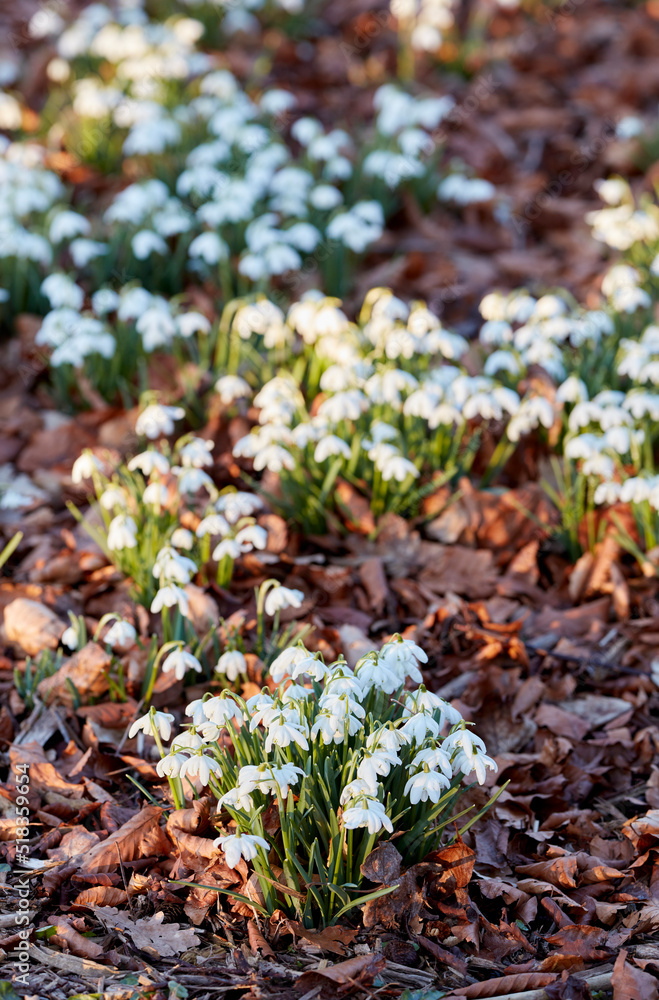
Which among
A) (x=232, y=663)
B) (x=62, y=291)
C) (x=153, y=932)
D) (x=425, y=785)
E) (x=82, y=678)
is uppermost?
(x=62, y=291)

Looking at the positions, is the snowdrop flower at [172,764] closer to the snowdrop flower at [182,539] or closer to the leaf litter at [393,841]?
the leaf litter at [393,841]

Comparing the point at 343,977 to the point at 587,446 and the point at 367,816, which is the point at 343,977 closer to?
the point at 367,816

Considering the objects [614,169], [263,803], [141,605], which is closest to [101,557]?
[141,605]

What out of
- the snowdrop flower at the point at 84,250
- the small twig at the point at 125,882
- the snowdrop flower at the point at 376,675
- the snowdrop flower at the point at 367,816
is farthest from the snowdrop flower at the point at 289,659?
the snowdrop flower at the point at 84,250

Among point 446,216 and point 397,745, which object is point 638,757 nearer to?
point 397,745

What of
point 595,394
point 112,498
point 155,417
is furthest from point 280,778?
point 595,394

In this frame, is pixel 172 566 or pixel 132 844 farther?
pixel 172 566

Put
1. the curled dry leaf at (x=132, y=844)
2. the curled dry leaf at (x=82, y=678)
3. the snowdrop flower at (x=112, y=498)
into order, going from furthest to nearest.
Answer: the snowdrop flower at (x=112, y=498)
the curled dry leaf at (x=82, y=678)
the curled dry leaf at (x=132, y=844)
